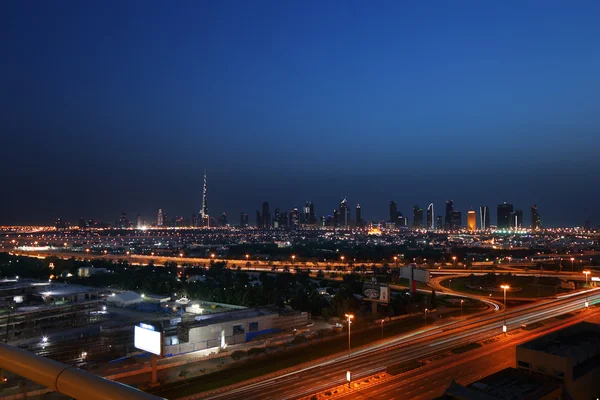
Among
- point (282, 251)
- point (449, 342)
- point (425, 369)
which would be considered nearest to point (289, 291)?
point (449, 342)

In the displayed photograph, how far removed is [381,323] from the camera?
22.4 m

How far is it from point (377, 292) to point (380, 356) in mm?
6403

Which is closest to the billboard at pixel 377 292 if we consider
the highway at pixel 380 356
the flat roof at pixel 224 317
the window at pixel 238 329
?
the highway at pixel 380 356

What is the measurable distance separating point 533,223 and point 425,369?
572 ft

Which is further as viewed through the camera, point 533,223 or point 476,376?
point 533,223

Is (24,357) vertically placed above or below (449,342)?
above

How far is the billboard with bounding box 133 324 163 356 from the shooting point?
15164 millimetres

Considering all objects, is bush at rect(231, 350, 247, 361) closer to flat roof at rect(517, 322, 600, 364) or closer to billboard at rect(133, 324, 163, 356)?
billboard at rect(133, 324, 163, 356)

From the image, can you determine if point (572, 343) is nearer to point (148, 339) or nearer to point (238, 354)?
point (238, 354)

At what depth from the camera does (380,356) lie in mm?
16953

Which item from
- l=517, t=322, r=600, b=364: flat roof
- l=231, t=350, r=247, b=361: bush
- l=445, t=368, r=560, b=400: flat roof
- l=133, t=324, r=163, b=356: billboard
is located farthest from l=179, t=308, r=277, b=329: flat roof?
l=517, t=322, r=600, b=364: flat roof

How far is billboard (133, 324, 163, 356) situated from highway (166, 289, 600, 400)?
5.37 ft

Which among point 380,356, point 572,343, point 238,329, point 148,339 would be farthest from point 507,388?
point 238,329

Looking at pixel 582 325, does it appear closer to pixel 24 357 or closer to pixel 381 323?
pixel 381 323
